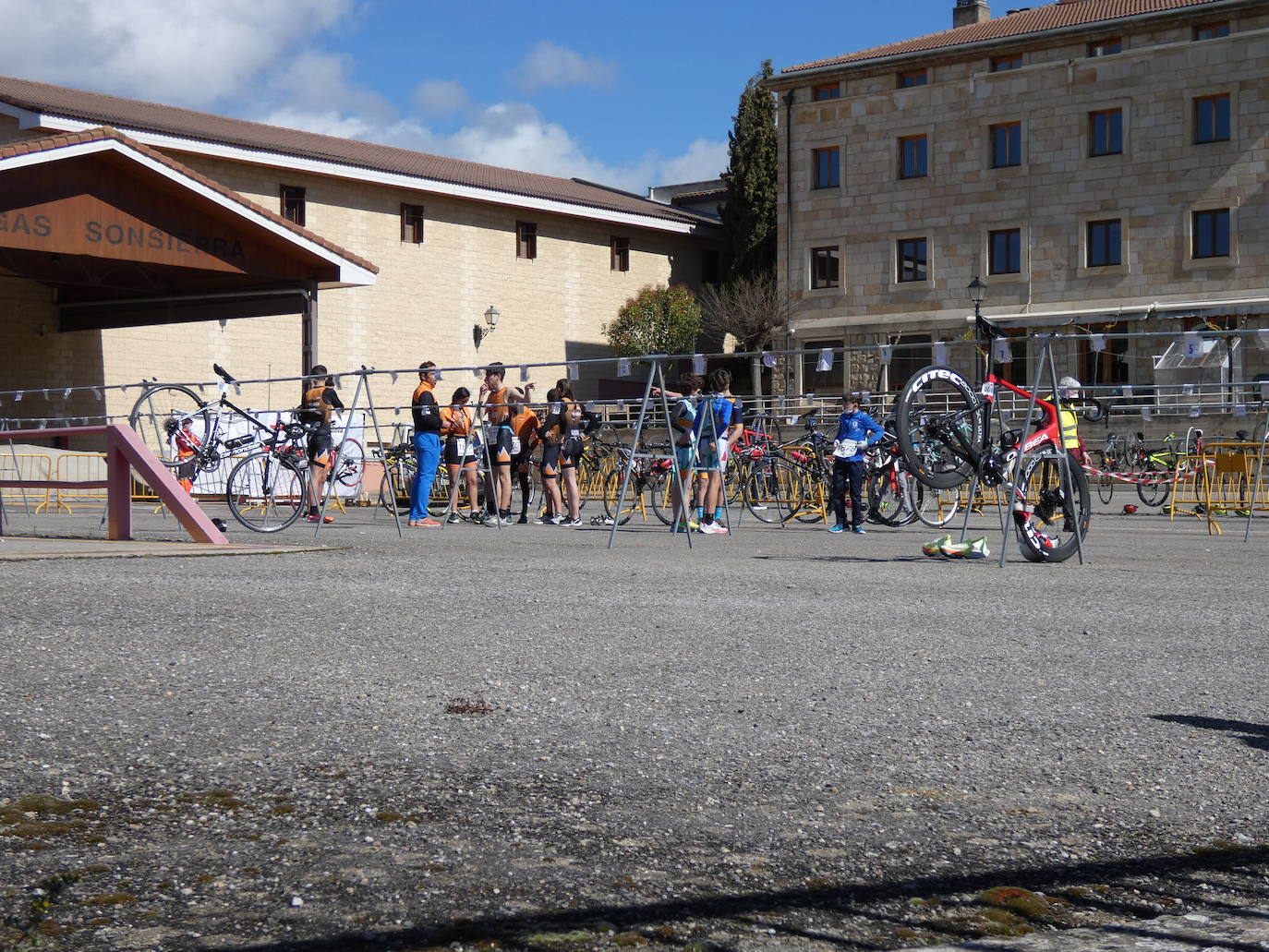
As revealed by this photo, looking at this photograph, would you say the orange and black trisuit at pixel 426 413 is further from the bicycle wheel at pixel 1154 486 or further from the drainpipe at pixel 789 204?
the drainpipe at pixel 789 204

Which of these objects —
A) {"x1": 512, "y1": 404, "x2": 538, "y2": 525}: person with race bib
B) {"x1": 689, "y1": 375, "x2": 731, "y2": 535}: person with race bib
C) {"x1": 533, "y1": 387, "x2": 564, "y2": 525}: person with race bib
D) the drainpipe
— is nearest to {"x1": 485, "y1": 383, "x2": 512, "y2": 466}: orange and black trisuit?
{"x1": 512, "y1": 404, "x2": 538, "y2": 525}: person with race bib

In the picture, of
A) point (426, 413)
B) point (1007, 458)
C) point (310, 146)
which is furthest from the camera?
point (310, 146)

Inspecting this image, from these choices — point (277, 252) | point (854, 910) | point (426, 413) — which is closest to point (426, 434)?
point (426, 413)

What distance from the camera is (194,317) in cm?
2989

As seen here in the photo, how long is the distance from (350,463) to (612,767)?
1383 centimetres

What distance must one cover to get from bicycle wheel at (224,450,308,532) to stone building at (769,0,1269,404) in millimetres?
25788

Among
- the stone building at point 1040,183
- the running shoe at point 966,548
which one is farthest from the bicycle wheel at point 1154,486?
the stone building at point 1040,183

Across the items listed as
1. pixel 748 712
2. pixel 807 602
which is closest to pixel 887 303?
pixel 807 602

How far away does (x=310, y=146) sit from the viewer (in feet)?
132

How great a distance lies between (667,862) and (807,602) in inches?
206

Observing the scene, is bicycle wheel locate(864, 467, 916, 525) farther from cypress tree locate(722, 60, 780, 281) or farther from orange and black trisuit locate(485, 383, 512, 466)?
cypress tree locate(722, 60, 780, 281)

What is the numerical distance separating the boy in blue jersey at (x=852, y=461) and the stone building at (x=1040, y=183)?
22498mm

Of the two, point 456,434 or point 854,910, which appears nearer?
point 854,910

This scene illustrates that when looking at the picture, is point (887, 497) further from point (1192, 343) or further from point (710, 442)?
point (1192, 343)
